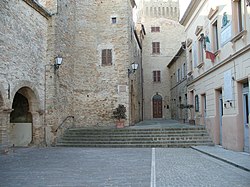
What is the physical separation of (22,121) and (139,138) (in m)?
5.84

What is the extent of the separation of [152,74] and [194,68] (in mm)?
17456

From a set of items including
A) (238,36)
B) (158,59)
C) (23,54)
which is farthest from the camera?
(158,59)

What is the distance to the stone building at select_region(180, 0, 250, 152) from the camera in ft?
32.9

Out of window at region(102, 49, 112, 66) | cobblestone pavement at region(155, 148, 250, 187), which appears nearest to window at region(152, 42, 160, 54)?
window at region(102, 49, 112, 66)

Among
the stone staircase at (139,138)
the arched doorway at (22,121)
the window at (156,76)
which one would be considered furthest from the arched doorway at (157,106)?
the arched doorway at (22,121)

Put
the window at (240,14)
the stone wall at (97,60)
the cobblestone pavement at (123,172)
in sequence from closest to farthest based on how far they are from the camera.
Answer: the cobblestone pavement at (123,172)
the window at (240,14)
the stone wall at (97,60)

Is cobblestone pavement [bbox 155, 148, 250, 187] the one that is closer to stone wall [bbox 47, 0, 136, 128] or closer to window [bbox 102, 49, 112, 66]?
stone wall [bbox 47, 0, 136, 128]

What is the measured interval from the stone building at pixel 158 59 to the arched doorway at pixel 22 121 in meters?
20.0

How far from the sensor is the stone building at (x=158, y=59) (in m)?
33.8

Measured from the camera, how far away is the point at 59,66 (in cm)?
1617

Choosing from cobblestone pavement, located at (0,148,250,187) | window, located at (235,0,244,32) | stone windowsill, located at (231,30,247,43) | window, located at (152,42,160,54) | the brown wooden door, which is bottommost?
cobblestone pavement, located at (0,148,250,187)

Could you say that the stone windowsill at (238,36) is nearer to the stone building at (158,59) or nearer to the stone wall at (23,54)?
the stone wall at (23,54)

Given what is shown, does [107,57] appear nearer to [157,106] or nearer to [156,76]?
[157,106]

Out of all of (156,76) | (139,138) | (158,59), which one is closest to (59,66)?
(139,138)
